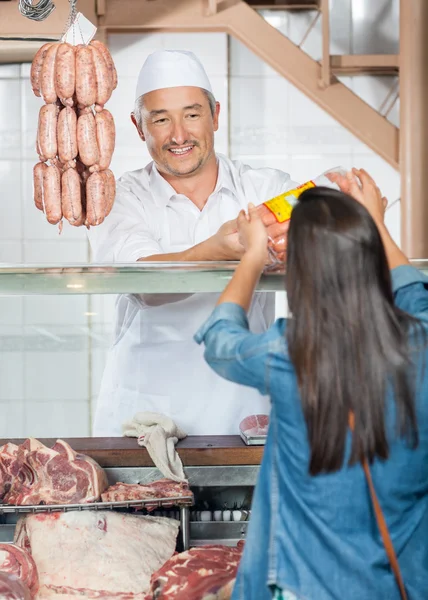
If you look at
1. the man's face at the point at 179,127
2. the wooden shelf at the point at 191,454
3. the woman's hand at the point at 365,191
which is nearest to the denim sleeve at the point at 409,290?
the woman's hand at the point at 365,191

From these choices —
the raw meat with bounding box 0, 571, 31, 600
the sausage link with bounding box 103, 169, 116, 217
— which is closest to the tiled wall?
the sausage link with bounding box 103, 169, 116, 217

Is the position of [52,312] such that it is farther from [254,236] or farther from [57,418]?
[254,236]

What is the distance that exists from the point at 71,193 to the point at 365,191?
920mm

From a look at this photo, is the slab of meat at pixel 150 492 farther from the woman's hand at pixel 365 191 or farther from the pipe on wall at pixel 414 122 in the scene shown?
the pipe on wall at pixel 414 122

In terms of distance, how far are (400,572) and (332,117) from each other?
14.9 feet

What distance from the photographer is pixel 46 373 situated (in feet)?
8.68

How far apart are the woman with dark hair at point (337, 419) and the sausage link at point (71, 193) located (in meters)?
1.00

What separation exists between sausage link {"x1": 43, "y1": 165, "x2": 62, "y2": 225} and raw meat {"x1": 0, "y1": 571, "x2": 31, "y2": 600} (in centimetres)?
99

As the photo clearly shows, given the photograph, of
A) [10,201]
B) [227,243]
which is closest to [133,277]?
[227,243]

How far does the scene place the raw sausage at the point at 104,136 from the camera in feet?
7.69

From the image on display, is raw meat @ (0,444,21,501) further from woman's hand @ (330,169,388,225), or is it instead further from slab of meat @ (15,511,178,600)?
woman's hand @ (330,169,388,225)

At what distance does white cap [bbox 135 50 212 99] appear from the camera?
2855mm

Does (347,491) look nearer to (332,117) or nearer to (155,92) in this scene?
(155,92)

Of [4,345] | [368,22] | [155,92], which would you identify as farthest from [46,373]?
[368,22]
